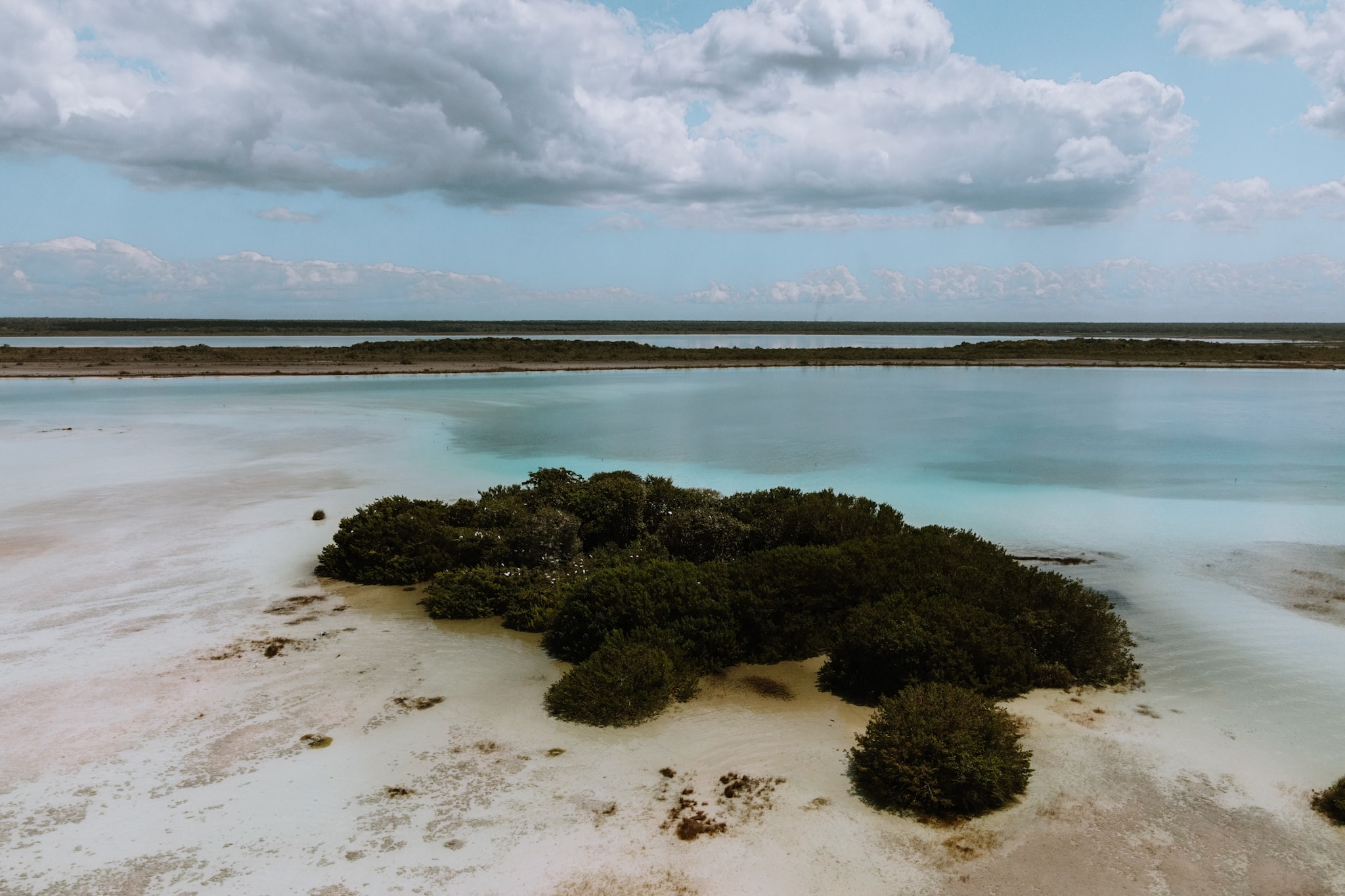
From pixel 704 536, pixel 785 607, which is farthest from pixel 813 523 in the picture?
pixel 785 607

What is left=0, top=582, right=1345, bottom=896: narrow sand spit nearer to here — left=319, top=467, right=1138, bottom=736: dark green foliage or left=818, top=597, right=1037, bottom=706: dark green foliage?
left=818, top=597, right=1037, bottom=706: dark green foliage

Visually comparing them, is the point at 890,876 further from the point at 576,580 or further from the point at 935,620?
the point at 576,580

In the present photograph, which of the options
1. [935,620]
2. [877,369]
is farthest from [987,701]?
[877,369]

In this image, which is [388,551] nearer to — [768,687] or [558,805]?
[768,687]

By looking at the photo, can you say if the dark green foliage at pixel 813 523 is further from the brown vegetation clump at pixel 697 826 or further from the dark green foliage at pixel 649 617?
the brown vegetation clump at pixel 697 826

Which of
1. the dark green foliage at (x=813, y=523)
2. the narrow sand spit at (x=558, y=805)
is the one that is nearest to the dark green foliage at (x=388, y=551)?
the narrow sand spit at (x=558, y=805)

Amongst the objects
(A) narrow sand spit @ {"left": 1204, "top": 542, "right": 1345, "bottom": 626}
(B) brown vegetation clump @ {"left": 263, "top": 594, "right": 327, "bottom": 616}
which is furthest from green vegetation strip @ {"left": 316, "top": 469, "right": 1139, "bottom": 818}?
(A) narrow sand spit @ {"left": 1204, "top": 542, "right": 1345, "bottom": 626}
